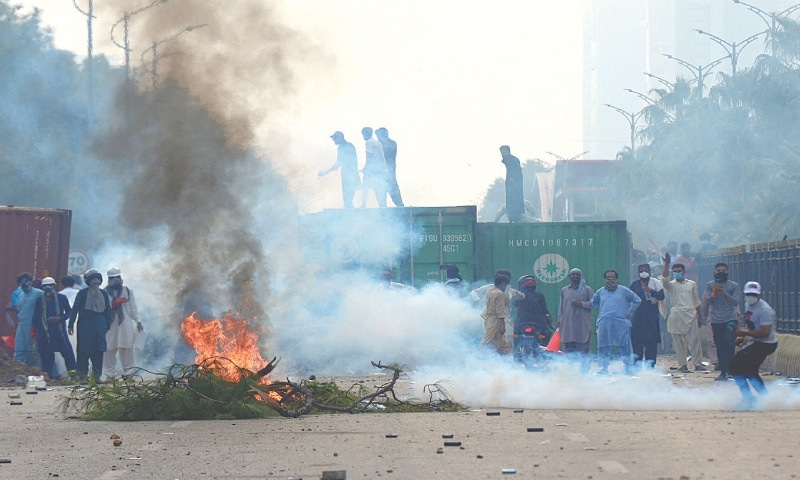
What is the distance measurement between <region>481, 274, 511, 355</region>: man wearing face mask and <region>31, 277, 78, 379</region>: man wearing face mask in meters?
6.87

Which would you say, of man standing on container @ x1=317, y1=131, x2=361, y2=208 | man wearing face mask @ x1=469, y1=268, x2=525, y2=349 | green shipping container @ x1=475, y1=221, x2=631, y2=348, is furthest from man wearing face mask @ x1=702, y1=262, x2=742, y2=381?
man standing on container @ x1=317, y1=131, x2=361, y2=208

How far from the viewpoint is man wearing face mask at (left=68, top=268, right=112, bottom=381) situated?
736 inches

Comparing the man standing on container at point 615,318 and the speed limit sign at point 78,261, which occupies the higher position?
the speed limit sign at point 78,261

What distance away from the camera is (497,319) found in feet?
55.6

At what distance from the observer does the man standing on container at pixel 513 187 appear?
24.4 m

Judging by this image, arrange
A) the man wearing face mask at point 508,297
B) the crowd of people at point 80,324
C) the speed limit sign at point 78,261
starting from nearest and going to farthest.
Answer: the man wearing face mask at point 508,297, the crowd of people at point 80,324, the speed limit sign at point 78,261

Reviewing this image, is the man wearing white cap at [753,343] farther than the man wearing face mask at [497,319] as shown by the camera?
No

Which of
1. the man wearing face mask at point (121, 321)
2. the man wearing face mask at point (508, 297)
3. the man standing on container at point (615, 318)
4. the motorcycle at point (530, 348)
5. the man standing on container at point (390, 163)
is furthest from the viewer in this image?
the man standing on container at point (390, 163)

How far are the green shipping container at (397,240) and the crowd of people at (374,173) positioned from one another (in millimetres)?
1570

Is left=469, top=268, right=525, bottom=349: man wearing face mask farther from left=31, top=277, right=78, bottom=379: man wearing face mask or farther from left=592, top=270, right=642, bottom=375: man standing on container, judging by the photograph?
left=31, top=277, right=78, bottom=379: man wearing face mask

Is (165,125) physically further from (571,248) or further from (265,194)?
(571,248)

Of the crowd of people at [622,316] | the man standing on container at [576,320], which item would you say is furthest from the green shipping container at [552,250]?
the man standing on container at [576,320]

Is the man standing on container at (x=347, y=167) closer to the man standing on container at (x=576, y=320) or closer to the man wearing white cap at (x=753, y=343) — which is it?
the man standing on container at (x=576, y=320)

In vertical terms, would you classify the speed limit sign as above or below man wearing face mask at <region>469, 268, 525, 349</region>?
above
